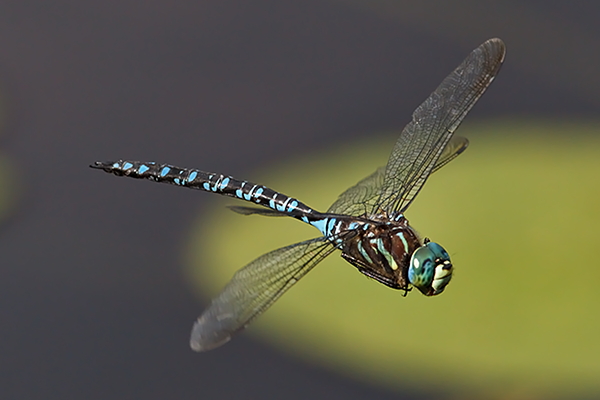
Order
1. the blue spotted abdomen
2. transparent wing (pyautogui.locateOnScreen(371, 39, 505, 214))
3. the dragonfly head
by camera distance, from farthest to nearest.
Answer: the blue spotted abdomen → transparent wing (pyautogui.locateOnScreen(371, 39, 505, 214)) → the dragonfly head

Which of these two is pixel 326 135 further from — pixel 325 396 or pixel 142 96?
pixel 325 396

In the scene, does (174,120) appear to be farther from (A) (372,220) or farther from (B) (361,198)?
(A) (372,220)

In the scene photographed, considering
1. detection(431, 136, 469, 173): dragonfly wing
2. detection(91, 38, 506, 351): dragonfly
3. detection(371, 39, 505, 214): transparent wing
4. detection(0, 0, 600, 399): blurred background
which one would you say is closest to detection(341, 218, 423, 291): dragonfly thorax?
detection(91, 38, 506, 351): dragonfly

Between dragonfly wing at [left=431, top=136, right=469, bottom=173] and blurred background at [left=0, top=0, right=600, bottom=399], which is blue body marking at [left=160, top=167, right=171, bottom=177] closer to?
dragonfly wing at [left=431, top=136, right=469, bottom=173]

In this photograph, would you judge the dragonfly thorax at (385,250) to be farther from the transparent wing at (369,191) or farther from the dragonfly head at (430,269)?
the transparent wing at (369,191)

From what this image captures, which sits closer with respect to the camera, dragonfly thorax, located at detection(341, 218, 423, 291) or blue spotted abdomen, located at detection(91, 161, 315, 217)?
dragonfly thorax, located at detection(341, 218, 423, 291)

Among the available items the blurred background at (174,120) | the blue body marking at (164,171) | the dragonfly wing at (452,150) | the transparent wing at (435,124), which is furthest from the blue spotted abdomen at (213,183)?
the blurred background at (174,120)
